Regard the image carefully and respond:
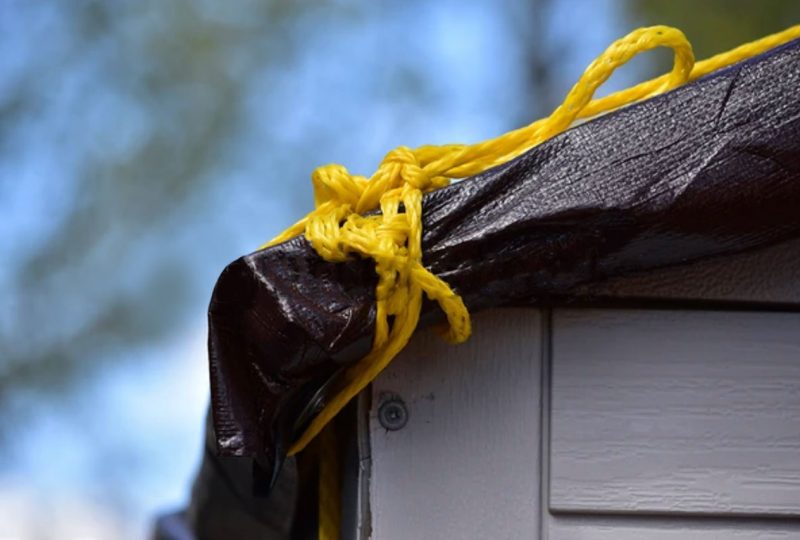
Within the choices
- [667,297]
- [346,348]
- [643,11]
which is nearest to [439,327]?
[346,348]

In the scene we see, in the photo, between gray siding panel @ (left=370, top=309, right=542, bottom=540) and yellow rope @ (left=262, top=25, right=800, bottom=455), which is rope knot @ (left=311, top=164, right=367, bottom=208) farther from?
gray siding panel @ (left=370, top=309, right=542, bottom=540)

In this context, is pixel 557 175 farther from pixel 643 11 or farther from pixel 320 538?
pixel 643 11

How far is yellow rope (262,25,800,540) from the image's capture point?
98 cm

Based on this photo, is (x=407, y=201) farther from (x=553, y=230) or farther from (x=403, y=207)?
(x=553, y=230)

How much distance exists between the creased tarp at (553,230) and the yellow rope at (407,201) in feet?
0.06

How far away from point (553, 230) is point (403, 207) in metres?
0.13

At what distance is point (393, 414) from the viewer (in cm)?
105

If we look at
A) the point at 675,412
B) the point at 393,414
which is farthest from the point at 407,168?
the point at 675,412

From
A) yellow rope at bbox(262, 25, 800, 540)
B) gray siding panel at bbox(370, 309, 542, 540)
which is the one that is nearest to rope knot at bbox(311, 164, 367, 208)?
yellow rope at bbox(262, 25, 800, 540)

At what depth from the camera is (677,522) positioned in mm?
1051

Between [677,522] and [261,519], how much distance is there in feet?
1.31

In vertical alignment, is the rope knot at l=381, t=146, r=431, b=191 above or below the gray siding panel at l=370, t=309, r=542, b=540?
above

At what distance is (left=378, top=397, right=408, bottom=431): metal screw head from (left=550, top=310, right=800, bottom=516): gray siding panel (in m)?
0.13

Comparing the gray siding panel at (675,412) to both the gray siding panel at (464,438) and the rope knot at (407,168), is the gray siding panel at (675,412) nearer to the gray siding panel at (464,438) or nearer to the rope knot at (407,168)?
the gray siding panel at (464,438)
